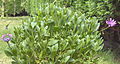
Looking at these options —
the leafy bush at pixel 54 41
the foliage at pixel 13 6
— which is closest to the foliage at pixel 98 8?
the leafy bush at pixel 54 41

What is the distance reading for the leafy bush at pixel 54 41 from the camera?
11.2 ft

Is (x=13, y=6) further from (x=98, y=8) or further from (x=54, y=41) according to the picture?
(x=54, y=41)

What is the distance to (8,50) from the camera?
3678 mm

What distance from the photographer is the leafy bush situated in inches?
134

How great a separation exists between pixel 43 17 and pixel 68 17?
0.63m

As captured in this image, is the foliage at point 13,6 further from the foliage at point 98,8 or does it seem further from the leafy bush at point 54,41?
the leafy bush at point 54,41

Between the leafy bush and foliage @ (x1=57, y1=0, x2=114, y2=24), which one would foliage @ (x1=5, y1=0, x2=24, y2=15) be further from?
the leafy bush

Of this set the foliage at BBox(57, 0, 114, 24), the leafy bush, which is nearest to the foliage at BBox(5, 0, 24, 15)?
the foliage at BBox(57, 0, 114, 24)

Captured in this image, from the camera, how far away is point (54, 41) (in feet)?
11.1

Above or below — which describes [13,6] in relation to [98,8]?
below

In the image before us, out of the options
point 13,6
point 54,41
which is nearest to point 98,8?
point 54,41

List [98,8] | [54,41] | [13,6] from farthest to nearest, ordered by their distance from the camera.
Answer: [13,6] < [98,8] < [54,41]

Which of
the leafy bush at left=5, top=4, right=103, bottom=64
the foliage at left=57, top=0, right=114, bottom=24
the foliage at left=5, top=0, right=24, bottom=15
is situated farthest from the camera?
the foliage at left=5, top=0, right=24, bottom=15

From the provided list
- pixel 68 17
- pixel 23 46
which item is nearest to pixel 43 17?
pixel 68 17
